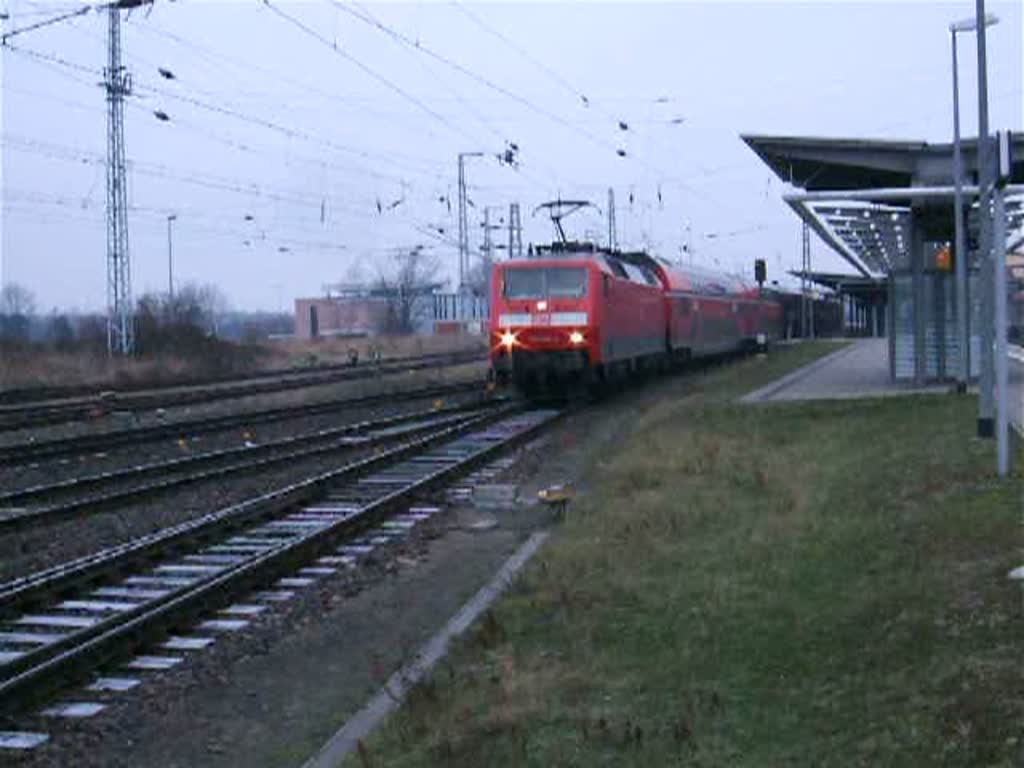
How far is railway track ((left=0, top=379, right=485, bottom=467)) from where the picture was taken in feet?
63.4

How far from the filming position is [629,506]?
13.0m

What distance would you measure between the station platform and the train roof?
418 cm

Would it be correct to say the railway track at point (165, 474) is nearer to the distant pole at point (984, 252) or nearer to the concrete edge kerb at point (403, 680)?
the concrete edge kerb at point (403, 680)

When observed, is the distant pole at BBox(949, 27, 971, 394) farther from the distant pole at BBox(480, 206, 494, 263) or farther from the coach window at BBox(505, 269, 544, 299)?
the distant pole at BBox(480, 206, 494, 263)

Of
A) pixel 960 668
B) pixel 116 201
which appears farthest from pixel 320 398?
pixel 960 668

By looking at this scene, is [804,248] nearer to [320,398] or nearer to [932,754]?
[320,398]

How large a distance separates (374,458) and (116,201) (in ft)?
73.2

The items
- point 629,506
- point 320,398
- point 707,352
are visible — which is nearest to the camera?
point 629,506

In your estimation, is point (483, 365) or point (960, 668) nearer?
point (960, 668)

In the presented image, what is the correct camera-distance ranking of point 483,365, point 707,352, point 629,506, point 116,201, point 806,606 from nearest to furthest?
point 806,606, point 629,506, point 116,201, point 707,352, point 483,365

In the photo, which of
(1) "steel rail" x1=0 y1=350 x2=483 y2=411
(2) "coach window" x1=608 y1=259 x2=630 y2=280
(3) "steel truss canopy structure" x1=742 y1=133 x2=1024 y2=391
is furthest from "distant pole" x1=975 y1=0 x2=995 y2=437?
(1) "steel rail" x1=0 y1=350 x2=483 y2=411

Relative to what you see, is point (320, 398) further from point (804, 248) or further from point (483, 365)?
point (804, 248)

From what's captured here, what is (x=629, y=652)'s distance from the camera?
7.41m

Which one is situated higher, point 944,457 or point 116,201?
point 116,201
